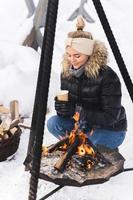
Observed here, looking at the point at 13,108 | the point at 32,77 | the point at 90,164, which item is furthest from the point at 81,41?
the point at 32,77

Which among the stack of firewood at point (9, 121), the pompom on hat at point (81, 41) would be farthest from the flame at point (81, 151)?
the stack of firewood at point (9, 121)

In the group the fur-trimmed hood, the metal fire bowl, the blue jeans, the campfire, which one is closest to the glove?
the blue jeans

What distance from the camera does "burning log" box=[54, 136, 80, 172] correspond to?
10.9 feet

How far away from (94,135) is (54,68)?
2249 mm

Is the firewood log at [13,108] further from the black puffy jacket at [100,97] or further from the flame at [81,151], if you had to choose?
the flame at [81,151]

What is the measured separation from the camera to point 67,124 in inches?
160

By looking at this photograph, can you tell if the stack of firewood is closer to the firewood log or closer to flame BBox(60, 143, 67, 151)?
the firewood log

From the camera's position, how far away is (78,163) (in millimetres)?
3424

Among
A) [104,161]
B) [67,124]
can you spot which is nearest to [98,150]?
[104,161]

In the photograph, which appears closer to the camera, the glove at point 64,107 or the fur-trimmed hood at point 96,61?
the fur-trimmed hood at point 96,61

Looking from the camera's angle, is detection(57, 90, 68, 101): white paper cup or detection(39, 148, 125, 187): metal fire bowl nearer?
detection(39, 148, 125, 187): metal fire bowl

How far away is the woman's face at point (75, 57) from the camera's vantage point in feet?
11.7

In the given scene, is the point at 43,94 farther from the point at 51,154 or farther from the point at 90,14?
the point at 90,14

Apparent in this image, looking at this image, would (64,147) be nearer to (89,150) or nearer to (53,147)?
(53,147)
